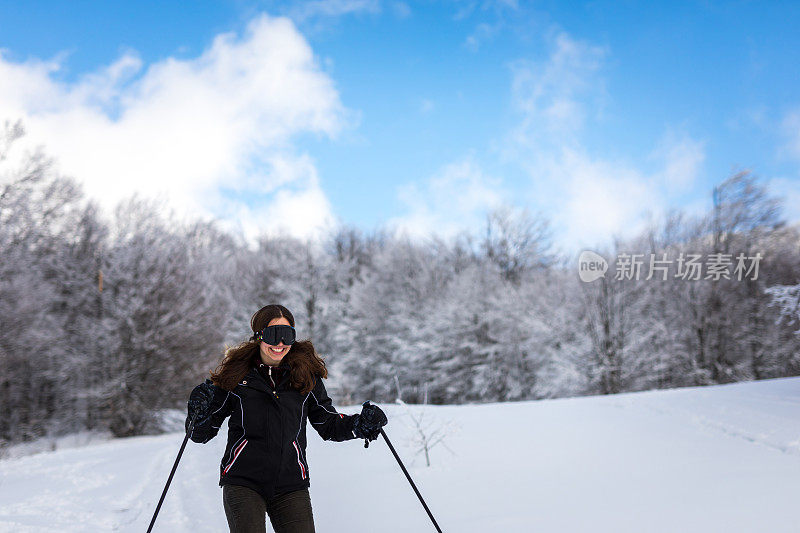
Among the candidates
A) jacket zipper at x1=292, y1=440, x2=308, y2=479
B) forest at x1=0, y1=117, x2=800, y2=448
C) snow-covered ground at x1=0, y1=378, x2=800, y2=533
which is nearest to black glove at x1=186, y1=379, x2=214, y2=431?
jacket zipper at x1=292, y1=440, x2=308, y2=479

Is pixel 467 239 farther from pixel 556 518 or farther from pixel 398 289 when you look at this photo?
pixel 556 518

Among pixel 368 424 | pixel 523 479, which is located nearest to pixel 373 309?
pixel 523 479

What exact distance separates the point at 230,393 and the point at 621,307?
74.7 ft

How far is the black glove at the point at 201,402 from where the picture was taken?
2.39 metres

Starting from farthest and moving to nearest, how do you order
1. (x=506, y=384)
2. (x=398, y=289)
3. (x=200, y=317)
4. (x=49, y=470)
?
1. (x=398, y=289)
2. (x=506, y=384)
3. (x=200, y=317)
4. (x=49, y=470)

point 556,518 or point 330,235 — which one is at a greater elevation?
point 330,235

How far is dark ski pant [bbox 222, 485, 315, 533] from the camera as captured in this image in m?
2.21

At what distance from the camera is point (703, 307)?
23578 millimetres

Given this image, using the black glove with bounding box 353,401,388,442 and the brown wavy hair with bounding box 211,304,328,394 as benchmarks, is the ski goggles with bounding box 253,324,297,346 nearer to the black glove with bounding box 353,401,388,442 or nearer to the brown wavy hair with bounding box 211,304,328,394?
the brown wavy hair with bounding box 211,304,328,394

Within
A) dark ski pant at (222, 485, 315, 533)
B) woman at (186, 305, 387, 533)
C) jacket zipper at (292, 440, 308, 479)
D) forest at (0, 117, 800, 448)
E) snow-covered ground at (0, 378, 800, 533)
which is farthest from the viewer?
forest at (0, 117, 800, 448)

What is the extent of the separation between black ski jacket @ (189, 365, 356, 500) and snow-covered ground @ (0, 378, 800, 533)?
7.00ft

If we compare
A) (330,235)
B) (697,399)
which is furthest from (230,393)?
(330,235)

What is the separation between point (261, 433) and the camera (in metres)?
2.39

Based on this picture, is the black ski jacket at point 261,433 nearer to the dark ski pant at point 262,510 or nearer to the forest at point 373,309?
the dark ski pant at point 262,510
